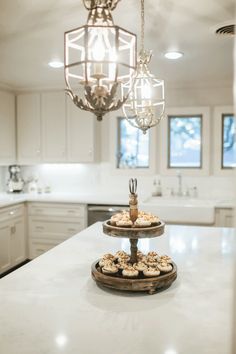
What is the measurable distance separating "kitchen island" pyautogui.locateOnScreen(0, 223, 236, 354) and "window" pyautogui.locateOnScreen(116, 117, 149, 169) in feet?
8.62

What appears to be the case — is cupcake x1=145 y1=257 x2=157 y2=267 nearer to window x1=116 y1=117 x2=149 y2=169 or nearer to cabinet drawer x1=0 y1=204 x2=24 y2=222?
cabinet drawer x1=0 y1=204 x2=24 y2=222

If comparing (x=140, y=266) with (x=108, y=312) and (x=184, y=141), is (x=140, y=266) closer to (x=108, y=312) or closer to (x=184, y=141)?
(x=108, y=312)

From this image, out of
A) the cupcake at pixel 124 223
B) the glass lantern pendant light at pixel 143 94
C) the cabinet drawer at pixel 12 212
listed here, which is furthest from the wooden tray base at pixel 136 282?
the cabinet drawer at pixel 12 212

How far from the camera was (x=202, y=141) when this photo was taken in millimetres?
4359

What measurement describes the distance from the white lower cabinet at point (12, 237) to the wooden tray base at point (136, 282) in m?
2.68

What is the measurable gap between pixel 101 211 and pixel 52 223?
2.26 ft

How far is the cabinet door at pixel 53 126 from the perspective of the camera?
15.2 feet

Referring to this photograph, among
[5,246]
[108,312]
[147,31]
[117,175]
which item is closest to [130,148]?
[117,175]

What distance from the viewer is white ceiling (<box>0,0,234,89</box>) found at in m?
2.11

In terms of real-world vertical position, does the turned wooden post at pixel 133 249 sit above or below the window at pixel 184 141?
below

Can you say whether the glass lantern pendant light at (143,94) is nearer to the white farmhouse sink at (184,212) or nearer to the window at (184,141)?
the white farmhouse sink at (184,212)

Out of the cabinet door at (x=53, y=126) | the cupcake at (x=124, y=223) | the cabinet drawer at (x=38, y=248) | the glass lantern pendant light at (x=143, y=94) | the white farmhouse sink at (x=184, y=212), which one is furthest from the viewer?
the cabinet door at (x=53, y=126)

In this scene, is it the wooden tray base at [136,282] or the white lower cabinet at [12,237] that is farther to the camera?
the white lower cabinet at [12,237]

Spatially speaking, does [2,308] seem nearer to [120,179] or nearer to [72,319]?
[72,319]
